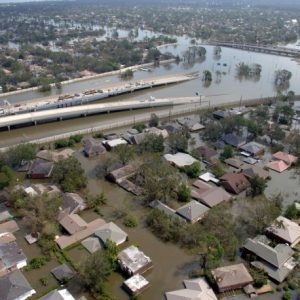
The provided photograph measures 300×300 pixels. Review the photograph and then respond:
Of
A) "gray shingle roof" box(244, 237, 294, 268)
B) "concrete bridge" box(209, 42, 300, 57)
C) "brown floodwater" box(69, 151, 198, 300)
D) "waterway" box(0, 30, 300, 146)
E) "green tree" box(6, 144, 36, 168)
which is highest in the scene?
"green tree" box(6, 144, 36, 168)

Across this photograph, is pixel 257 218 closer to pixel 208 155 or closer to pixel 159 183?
pixel 159 183

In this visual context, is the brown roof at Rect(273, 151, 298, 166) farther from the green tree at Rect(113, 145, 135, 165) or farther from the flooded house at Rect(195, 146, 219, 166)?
the green tree at Rect(113, 145, 135, 165)

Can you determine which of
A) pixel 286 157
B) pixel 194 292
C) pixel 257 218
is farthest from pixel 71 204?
pixel 286 157

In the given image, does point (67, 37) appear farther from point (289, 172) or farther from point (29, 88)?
point (289, 172)

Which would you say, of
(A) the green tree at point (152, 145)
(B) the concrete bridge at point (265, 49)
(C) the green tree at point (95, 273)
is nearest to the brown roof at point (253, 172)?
(A) the green tree at point (152, 145)

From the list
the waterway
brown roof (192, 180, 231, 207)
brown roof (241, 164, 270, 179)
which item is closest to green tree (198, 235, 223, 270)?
brown roof (192, 180, 231, 207)

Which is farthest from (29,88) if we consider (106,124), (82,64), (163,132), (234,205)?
(234,205)

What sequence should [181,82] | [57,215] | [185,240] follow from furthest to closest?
1. [181,82]
2. [57,215]
3. [185,240]
